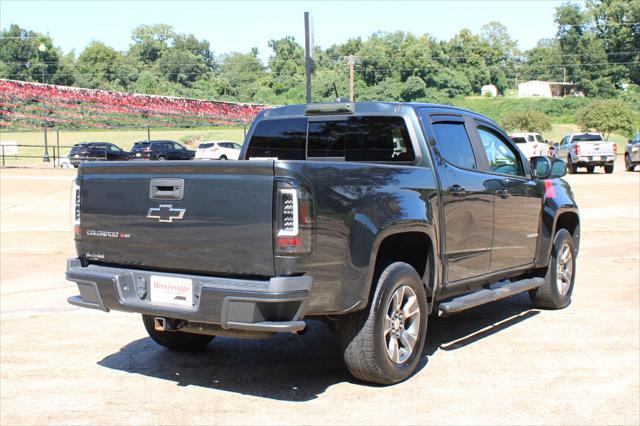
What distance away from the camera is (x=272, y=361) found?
602cm

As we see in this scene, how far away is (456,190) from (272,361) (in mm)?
1928

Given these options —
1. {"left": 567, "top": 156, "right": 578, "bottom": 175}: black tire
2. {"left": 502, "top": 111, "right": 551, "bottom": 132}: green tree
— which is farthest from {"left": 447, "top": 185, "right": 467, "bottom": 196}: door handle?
{"left": 502, "top": 111, "right": 551, "bottom": 132}: green tree

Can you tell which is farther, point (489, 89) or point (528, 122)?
point (489, 89)

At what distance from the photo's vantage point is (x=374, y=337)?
16.7ft

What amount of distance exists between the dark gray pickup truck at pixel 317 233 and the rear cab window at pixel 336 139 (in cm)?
1

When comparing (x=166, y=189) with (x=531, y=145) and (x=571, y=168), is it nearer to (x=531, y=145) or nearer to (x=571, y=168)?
(x=571, y=168)

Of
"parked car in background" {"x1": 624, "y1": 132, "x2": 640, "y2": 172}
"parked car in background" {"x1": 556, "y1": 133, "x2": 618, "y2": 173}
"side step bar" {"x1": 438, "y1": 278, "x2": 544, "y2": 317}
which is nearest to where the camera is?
"side step bar" {"x1": 438, "y1": 278, "x2": 544, "y2": 317}

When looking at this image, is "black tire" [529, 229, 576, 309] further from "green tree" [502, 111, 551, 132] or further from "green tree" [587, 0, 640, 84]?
"green tree" [587, 0, 640, 84]

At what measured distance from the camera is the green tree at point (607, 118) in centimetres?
7050

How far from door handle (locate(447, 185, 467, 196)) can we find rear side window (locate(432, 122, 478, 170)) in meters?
0.24

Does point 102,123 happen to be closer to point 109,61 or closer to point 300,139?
point 300,139

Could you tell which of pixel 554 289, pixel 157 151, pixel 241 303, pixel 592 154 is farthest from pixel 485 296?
pixel 157 151

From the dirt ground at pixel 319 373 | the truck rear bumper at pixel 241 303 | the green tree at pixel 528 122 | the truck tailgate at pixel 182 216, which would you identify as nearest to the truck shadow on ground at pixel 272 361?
the dirt ground at pixel 319 373

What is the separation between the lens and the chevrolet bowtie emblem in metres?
4.82
